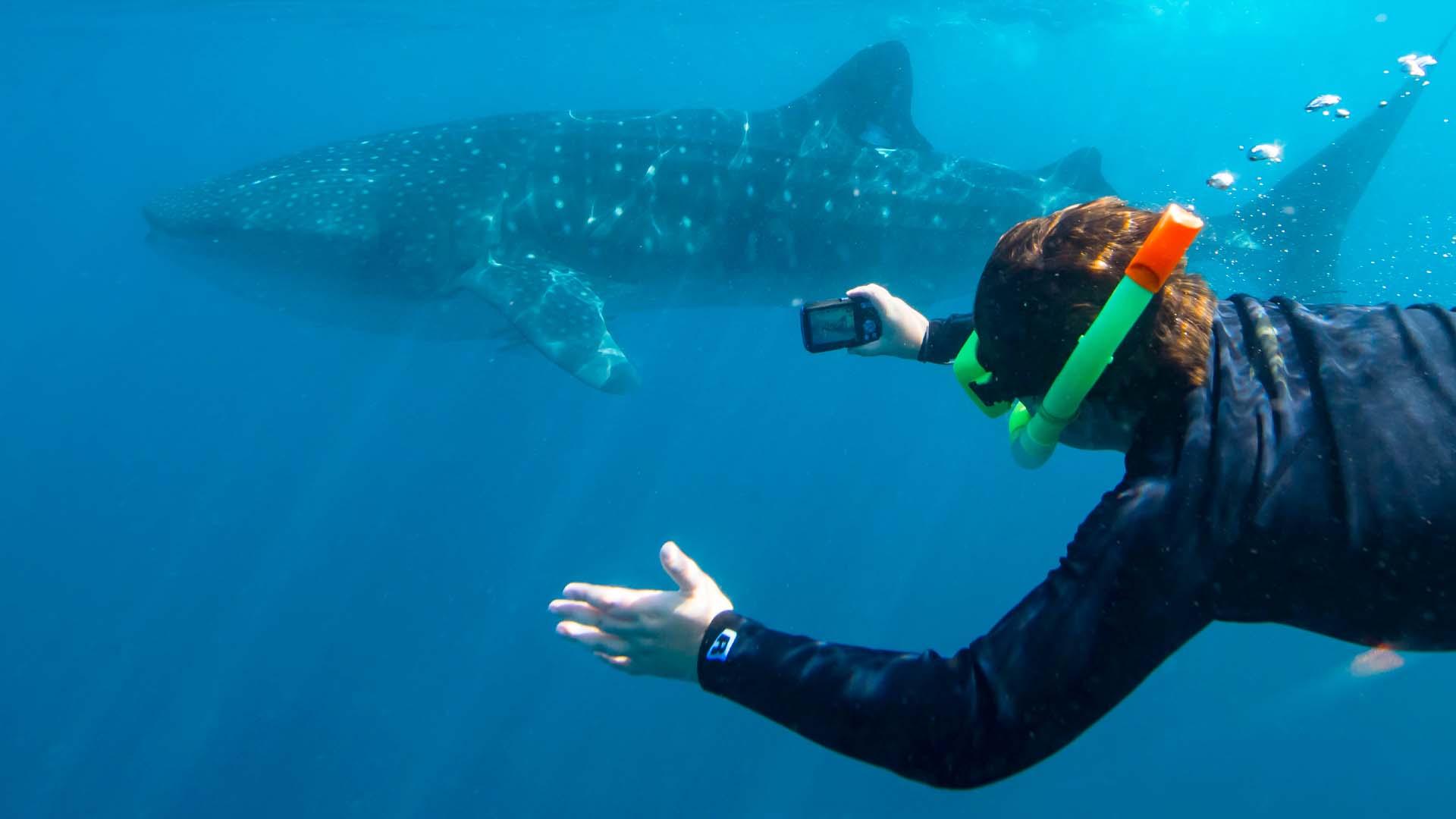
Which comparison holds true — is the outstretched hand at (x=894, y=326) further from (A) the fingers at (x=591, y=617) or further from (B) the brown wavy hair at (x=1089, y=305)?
(A) the fingers at (x=591, y=617)

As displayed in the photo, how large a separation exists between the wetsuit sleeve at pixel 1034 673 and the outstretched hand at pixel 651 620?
1.01 ft

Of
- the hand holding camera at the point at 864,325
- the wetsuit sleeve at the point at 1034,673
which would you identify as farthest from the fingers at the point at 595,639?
the hand holding camera at the point at 864,325

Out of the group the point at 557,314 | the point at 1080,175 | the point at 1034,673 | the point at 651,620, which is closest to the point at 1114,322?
the point at 1034,673

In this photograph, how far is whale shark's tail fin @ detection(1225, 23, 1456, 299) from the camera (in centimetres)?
916

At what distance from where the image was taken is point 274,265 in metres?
9.73

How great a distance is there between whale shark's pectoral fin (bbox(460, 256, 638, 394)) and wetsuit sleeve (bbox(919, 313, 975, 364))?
14.8ft

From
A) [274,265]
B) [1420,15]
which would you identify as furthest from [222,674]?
[1420,15]

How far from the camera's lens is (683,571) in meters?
2.16

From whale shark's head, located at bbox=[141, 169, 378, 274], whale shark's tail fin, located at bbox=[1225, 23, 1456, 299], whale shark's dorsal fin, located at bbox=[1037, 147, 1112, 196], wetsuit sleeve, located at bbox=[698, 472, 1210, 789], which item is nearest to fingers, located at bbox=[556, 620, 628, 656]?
wetsuit sleeve, located at bbox=[698, 472, 1210, 789]

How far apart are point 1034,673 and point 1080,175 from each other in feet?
31.9

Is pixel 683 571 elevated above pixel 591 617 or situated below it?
above

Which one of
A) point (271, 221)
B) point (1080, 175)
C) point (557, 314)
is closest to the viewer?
point (557, 314)

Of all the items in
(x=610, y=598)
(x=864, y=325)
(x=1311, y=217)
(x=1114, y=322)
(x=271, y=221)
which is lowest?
(x=610, y=598)

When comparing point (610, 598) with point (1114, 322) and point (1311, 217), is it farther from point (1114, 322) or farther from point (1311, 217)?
point (1311, 217)
